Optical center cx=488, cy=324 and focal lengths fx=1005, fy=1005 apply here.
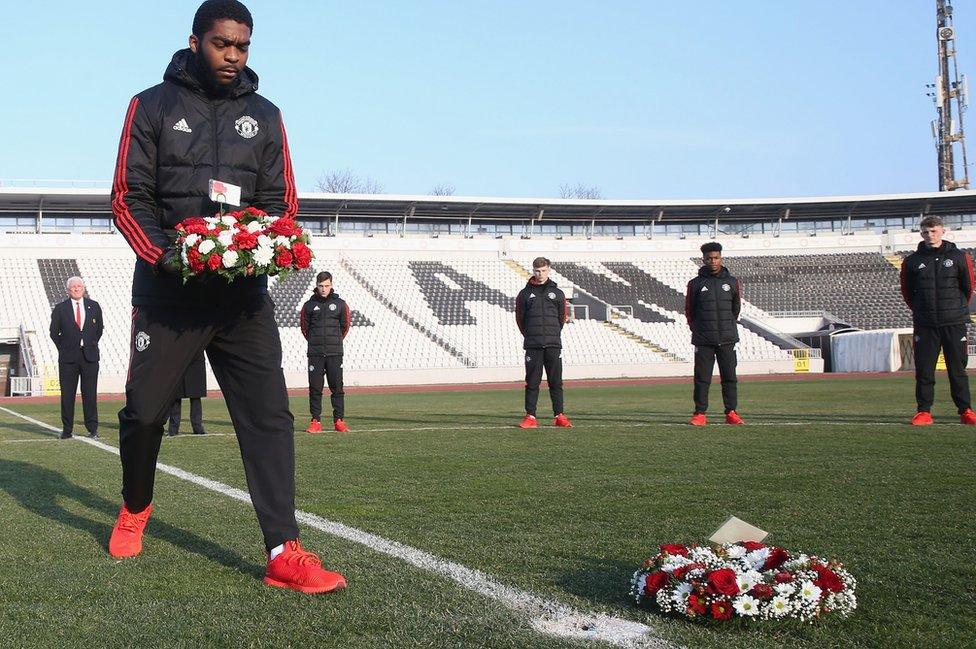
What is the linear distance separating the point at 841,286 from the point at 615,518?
44281 mm

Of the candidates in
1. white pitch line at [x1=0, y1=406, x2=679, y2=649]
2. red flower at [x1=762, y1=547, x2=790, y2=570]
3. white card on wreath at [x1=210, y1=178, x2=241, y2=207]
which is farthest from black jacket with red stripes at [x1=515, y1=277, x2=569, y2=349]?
red flower at [x1=762, y1=547, x2=790, y2=570]

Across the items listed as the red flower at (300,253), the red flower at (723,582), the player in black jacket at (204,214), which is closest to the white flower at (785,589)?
the red flower at (723,582)

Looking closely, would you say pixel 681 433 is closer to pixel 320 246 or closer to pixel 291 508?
pixel 291 508

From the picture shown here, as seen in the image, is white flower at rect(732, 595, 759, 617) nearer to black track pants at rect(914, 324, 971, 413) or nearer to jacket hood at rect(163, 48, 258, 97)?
jacket hood at rect(163, 48, 258, 97)

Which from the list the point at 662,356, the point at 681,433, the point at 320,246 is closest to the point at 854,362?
the point at 662,356

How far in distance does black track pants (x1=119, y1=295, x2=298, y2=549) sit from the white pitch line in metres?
0.58

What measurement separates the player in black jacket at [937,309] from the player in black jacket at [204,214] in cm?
846

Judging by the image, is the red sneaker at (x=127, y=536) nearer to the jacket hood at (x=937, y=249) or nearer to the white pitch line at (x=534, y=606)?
the white pitch line at (x=534, y=606)

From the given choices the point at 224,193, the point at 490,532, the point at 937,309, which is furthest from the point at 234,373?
the point at 937,309

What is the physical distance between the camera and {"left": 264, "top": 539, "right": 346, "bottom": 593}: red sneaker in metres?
3.51

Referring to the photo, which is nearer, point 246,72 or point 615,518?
point 246,72

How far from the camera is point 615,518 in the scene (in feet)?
16.1

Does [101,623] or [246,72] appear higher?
[246,72]

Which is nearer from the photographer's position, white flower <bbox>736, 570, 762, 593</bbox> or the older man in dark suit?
white flower <bbox>736, 570, 762, 593</bbox>
